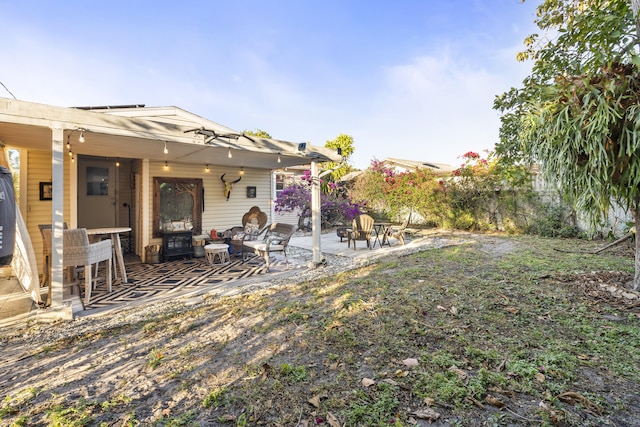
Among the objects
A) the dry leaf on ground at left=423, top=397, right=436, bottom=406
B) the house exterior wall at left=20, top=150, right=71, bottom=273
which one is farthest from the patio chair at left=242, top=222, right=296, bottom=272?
the dry leaf on ground at left=423, top=397, right=436, bottom=406

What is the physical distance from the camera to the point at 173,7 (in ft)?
21.9

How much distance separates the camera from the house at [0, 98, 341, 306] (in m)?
3.48

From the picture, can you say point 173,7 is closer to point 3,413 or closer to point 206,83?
point 206,83

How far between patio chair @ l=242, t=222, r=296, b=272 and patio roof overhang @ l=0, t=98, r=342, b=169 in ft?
5.66

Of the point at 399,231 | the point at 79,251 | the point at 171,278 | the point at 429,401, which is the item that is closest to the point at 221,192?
the point at 171,278

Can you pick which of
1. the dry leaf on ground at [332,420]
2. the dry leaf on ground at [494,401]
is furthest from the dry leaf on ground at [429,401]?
the dry leaf on ground at [332,420]

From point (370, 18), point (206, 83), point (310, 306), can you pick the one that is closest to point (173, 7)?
point (206, 83)

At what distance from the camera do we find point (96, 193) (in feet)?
25.3

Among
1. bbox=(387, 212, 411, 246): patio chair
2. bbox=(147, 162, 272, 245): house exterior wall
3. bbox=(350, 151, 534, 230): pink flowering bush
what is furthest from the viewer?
bbox=(350, 151, 534, 230): pink flowering bush

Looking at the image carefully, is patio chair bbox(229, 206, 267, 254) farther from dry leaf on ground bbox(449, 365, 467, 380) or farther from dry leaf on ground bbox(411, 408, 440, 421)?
dry leaf on ground bbox(411, 408, 440, 421)

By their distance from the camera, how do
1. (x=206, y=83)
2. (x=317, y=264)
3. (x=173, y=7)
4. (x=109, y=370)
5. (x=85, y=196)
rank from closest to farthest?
(x=109, y=370), (x=317, y=264), (x=173, y=7), (x=85, y=196), (x=206, y=83)

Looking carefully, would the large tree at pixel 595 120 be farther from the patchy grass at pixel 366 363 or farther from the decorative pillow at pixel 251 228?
the decorative pillow at pixel 251 228

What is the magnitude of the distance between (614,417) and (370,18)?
931cm

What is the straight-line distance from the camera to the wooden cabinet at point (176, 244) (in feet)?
22.2
